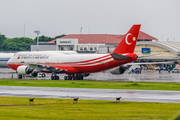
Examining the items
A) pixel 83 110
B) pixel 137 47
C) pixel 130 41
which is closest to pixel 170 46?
pixel 137 47

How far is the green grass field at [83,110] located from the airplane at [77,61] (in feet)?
83.4

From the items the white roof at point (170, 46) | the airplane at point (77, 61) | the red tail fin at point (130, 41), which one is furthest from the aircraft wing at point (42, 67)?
the white roof at point (170, 46)

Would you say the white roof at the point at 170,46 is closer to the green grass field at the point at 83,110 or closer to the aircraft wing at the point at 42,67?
the aircraft wing at the point at 42,67

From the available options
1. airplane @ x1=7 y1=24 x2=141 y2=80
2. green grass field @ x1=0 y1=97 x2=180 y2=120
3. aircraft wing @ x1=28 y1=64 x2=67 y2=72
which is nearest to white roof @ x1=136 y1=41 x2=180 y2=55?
airplane @ x1=7 y1=24 x2=141 y2=80

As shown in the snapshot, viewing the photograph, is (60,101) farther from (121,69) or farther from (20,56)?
(20,56)

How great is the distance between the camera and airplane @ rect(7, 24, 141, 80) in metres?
51.1

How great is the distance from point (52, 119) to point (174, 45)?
123 meters

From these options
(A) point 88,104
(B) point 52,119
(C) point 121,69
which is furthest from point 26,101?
(C) point 121,69

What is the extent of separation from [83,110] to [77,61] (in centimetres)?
3429

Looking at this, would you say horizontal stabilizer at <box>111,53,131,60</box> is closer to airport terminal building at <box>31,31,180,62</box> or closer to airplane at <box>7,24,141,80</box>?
airplane at <box>7,24,141,80</box>

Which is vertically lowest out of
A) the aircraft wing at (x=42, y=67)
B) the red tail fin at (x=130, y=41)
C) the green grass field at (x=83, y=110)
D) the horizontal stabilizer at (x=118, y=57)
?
the green grass field at (x=83, y=110)

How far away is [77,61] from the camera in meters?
54.8

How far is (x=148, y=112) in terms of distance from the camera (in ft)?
65.8

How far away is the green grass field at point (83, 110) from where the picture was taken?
60.1 ft
